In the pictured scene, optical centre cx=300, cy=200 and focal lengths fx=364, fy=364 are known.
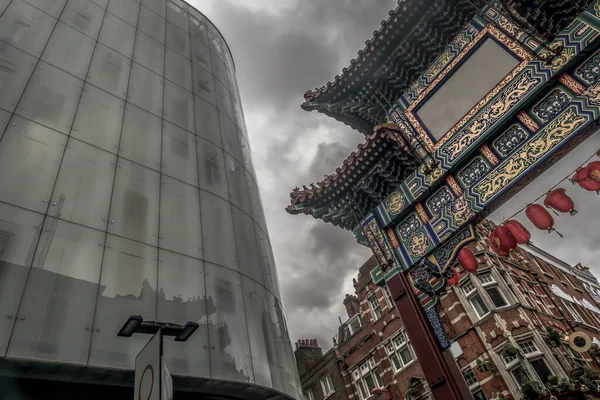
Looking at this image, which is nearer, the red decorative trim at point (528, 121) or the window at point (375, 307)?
the red decorative trim at point (528, 121)

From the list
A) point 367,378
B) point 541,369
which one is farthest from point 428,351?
point 367,378

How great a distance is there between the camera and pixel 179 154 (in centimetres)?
910

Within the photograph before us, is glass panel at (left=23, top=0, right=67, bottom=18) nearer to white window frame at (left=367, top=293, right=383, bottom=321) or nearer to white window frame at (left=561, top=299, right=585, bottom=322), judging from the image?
white window frame at (left=367, top=293, right=383, bottom=321)

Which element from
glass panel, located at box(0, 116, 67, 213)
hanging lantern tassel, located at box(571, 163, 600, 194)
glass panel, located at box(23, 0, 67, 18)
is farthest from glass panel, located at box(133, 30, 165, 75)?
hanging lantern tassel, located at box(571, 163, 600, 194)

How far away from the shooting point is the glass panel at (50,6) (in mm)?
9164

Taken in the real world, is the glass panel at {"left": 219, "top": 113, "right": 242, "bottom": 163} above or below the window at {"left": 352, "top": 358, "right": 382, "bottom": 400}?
above

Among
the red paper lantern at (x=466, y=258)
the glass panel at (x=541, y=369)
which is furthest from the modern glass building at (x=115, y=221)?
the glass panel at (x=541, y=369)

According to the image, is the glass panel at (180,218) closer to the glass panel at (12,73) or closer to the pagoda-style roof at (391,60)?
the glass panel at (12,73)

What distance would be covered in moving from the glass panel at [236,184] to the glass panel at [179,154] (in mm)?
1122

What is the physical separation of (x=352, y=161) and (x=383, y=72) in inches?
114

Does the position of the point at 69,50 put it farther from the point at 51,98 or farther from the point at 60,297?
the point at 60,297

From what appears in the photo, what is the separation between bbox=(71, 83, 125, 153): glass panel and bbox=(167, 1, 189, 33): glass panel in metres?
6.35

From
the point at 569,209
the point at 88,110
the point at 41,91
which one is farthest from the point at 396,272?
the point at 41,91

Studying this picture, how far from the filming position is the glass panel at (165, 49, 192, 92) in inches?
439
